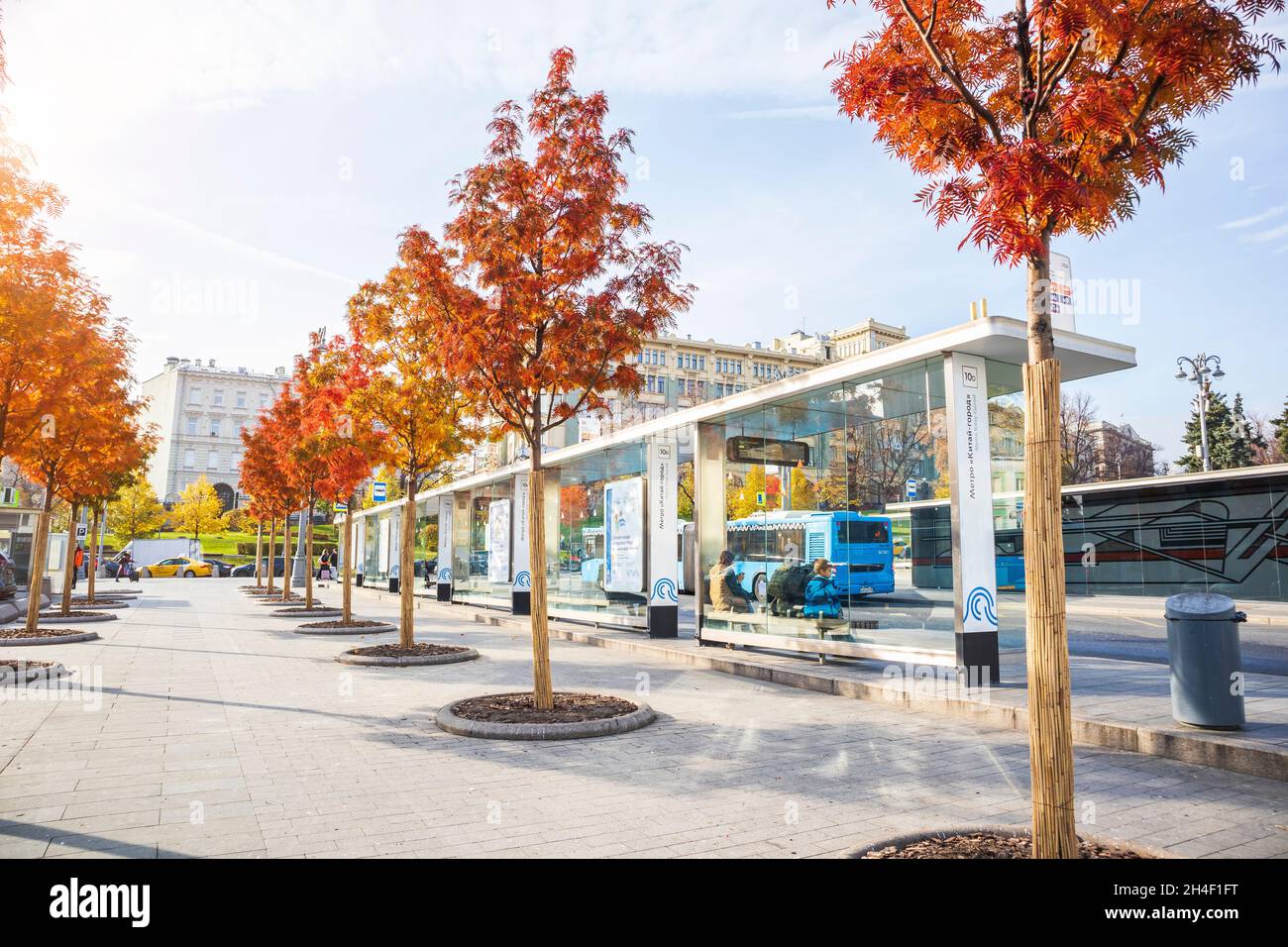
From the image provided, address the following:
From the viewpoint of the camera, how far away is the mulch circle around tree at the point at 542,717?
289 inches

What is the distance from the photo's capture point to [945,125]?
14.5 feet

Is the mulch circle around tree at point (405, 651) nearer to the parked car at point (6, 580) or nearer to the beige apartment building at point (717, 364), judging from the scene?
the parked car at point (6, 580)

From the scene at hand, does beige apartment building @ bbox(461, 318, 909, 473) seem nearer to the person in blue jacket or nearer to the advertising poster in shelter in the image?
the advertising poster in shelter

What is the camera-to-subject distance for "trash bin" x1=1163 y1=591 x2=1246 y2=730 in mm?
6492

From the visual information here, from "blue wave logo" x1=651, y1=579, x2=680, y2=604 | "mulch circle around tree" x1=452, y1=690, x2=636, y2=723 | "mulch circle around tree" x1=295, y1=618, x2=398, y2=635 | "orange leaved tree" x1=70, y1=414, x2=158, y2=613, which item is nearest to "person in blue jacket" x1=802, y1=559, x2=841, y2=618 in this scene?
"mulch circle around tree" x1=452, y1=690, x2=636, y2=723

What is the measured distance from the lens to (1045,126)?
4.14 meters

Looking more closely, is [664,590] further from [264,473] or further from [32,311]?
[264,473]

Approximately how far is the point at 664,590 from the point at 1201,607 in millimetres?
10218

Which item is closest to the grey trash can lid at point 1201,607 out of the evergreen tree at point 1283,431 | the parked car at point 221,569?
the evergreen tree at point 1283,431

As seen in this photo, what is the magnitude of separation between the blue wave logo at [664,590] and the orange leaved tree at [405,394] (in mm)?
4712

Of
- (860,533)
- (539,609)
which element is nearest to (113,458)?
(539,609)
